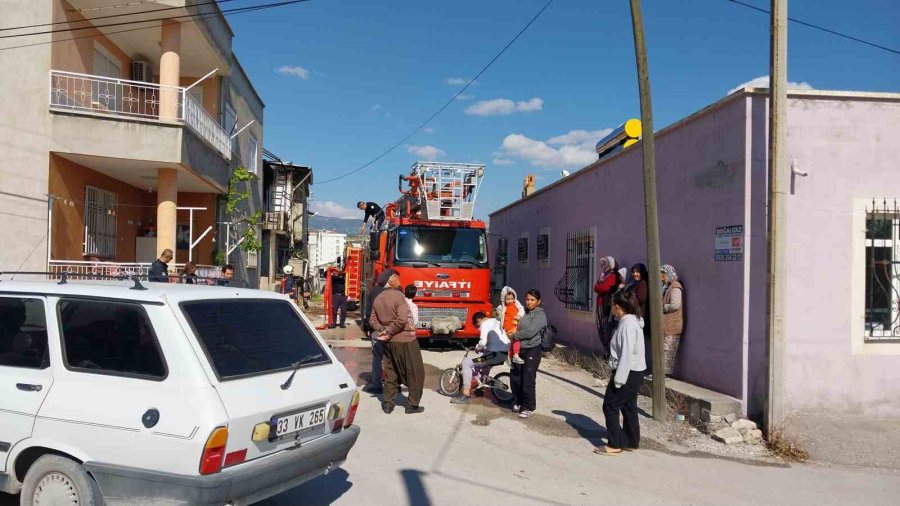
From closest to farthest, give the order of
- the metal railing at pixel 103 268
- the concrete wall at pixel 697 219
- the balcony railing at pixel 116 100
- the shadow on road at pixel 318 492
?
1. the shadow on road at pixel 318 492
2. the concrete wall at pixel 697 219
3. the metal railing at pixel 103 268
4. the balcony railing at pixel 116 100

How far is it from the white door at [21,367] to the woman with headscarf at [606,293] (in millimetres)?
7903

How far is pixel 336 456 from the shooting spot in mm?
4488

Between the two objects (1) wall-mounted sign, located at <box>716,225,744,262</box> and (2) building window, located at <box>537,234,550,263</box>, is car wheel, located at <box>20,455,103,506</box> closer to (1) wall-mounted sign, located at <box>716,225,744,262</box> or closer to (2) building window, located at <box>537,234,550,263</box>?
(1) wall-mounted sign, located at <box>716,225,744,262</box>

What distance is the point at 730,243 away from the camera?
7.68m

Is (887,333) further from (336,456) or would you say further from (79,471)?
(79,471)

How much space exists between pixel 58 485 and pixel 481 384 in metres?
5.62

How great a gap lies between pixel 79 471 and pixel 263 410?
109cm

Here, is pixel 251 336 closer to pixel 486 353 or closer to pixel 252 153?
pixel 486 353

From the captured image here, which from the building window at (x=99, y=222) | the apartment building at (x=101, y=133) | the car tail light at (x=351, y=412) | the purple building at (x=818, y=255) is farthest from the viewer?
the building window at (x=99, y=222)

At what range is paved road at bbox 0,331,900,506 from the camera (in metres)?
5.23

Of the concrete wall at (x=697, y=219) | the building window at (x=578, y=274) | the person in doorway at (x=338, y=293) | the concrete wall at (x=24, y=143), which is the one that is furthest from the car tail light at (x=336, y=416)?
the person in doorway at (x=338, y=293)

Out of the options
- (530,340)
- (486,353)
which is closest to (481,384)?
(486,353)

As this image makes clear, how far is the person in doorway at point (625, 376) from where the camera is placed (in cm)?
642

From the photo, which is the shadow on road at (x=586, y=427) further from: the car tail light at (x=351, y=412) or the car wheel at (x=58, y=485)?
the car wheel at (x=58, y=485)
